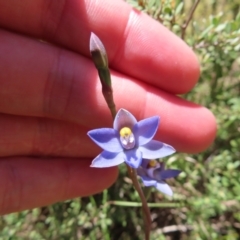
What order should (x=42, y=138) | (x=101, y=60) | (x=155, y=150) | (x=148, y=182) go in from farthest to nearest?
(x=42, y=138)
(x=148, y=182)
(x=155, y=150)
(x=101, y=60)

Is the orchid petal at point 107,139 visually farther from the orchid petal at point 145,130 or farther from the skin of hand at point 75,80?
the skin of hand at point 75,80

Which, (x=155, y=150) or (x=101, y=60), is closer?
(x=101, y=60)

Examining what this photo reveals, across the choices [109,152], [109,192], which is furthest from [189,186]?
[109,152]

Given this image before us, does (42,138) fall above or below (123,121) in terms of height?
below

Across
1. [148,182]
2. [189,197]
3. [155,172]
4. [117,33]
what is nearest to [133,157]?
[148,182]

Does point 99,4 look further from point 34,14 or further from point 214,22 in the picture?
point 214,22

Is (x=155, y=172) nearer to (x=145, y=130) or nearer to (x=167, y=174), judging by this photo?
(x=167, y=174)

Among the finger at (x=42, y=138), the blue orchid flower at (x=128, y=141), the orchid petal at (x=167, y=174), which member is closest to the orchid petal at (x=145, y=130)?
the blue orchid flower at (x=128, y=141)
